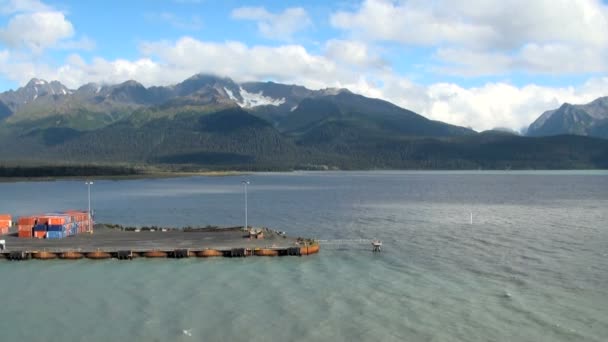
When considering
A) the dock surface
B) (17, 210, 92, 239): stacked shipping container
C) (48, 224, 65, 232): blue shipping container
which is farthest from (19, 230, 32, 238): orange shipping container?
(48, 224, 65, 232): blue shipping container

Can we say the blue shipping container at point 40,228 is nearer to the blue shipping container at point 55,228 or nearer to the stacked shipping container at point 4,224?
the blue shipping container at point 55,228

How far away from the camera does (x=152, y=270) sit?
59.6 meters

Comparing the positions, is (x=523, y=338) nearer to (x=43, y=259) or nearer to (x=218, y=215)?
(x=43, y=259)

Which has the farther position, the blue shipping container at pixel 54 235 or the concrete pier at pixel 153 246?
the blue shipping container at pixel 54 235

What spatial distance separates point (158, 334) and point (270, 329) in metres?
7.40

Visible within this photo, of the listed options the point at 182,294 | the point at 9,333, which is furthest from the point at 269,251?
the point at 9,333

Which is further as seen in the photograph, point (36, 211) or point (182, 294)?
point (36, 211)

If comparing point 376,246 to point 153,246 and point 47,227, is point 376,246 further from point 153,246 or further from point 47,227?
point 47,227

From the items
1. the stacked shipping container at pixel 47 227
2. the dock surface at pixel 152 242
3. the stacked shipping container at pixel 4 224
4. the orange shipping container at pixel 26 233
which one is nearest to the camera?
the dock surface at pixel 152 242

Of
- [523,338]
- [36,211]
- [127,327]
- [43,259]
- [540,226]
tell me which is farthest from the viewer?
[36,211]

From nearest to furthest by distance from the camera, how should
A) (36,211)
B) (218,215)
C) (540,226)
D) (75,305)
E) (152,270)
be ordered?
(75,305) → (152,270) → (540,226) → (218,215) → (36,211)

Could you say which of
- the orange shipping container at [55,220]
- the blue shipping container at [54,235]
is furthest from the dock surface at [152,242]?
the orange shipping container at [55,220]

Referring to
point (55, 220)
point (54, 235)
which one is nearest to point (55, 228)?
point (54, 235)

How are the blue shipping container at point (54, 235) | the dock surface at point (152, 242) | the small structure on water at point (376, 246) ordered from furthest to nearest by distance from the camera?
the blue shipping container at point (54, 235), the small structure on water at point (376, 246), the dock surface at point (152, 242)
